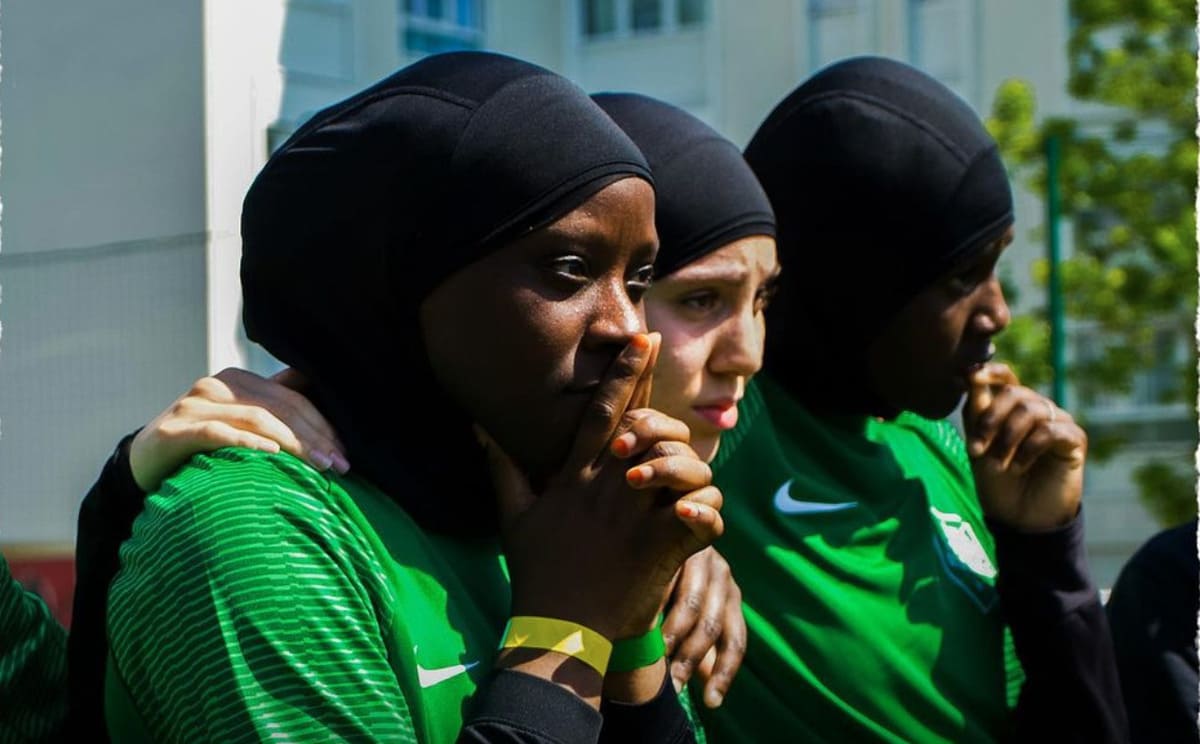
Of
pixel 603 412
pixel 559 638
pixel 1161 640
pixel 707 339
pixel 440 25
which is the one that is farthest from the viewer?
pixel 440 25

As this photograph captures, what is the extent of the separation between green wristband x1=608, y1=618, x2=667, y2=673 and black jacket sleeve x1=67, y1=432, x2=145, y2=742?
2.04 ft

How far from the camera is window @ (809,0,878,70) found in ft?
61.2

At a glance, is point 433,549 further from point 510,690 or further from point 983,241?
point 983,241

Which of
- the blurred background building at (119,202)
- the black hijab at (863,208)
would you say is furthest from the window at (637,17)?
the black hijab at (863,208)

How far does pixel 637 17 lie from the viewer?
2097 centimetres

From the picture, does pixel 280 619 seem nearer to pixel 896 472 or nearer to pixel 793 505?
pixel 793 505

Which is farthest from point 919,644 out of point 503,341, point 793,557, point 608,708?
point 503,341

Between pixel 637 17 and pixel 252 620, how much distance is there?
19.6 metres

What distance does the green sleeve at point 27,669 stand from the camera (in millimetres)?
2211

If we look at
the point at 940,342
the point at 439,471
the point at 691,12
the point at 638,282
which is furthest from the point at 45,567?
the point at 691,12

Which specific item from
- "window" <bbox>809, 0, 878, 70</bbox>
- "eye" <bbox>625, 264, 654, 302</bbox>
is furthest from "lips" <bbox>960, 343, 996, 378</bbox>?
"window" <bbox>809, 0, 878, 70</bbox>

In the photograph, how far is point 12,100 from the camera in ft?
9.96

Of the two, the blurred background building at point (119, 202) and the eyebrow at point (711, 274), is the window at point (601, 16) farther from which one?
the eyebrow at point (711, 274)

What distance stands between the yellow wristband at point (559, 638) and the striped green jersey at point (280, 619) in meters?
0.10
